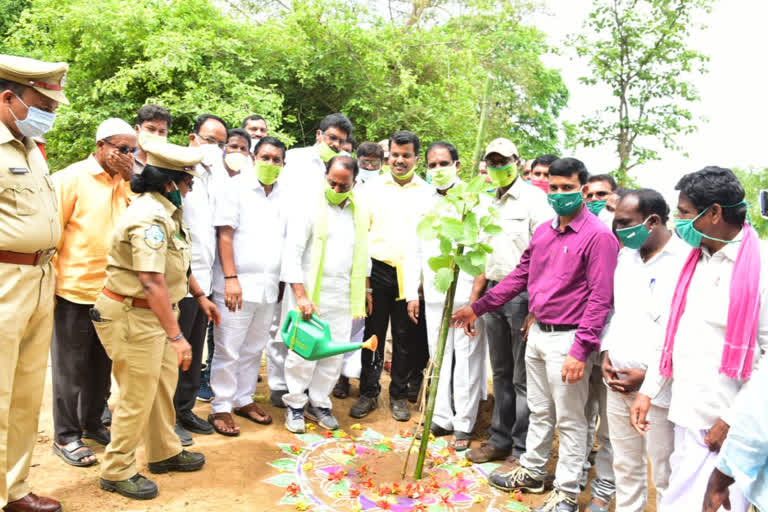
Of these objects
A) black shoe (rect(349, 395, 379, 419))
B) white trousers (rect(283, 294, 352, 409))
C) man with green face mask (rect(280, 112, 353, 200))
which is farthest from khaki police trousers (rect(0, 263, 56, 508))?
black shoe (rect(349, 395, 379, 419))

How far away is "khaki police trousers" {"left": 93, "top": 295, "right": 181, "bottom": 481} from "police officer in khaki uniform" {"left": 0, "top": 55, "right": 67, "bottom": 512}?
13.3 inches

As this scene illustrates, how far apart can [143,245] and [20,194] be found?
66 centimetres

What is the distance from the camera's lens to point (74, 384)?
4086mm

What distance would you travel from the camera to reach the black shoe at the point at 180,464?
4047 millimetres

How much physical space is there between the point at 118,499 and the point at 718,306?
3.54m

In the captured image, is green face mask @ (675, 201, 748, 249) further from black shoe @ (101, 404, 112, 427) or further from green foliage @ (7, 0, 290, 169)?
green foliage @ (7, 0, 290, 169)

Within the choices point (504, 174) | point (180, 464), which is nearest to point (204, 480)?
point (180, 464)

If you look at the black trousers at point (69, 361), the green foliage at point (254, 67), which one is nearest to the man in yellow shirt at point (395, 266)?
the black trousers at point (69, 361)

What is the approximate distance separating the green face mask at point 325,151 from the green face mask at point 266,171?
2.90 ft

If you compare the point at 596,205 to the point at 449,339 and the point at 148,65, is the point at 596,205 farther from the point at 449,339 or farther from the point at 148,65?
the point at 148,65

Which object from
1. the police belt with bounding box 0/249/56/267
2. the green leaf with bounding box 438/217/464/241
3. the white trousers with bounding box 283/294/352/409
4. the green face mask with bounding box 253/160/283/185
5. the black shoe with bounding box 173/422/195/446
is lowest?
the black shoe with bounding box 173/422/195/446

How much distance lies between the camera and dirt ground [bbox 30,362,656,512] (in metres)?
3.65

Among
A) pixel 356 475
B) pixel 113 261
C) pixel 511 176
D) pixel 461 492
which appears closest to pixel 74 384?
pixel 113 261

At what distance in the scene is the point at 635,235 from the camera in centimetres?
346
